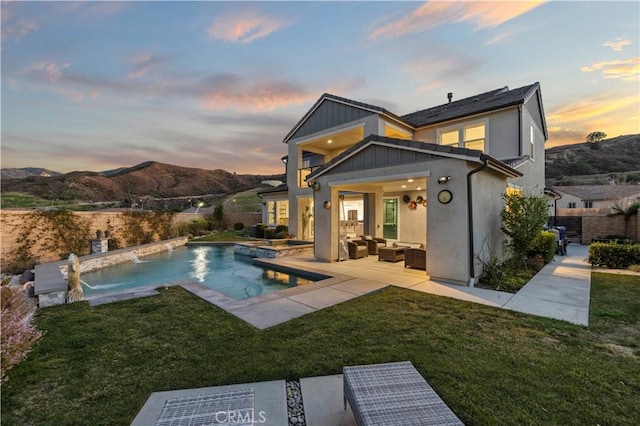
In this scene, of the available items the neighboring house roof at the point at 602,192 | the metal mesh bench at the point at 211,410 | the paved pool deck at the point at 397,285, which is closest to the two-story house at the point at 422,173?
the paved pool deck at the point at 397,285

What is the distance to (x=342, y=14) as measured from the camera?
39.9ft

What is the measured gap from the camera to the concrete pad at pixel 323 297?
6.30 meters

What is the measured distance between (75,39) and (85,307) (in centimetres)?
1181

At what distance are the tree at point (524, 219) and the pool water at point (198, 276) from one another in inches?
277

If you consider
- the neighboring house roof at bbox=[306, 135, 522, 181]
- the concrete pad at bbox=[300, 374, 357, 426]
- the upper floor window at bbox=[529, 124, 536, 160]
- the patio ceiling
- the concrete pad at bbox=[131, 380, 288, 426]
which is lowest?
the concrete pad at bbox=[300, 374, 357, 426]

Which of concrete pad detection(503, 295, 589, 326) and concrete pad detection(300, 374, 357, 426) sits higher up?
concrete pad detection(300, 374, 357, 426)

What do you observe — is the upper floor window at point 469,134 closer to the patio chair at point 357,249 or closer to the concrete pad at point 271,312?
the patio chair at point 357,249

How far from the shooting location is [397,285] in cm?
788

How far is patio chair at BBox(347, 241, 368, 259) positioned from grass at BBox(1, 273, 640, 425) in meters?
6.07

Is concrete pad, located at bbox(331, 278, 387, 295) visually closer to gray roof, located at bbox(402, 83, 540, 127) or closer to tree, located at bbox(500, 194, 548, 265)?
tree, located at bbox(500, 194, 548, 265)

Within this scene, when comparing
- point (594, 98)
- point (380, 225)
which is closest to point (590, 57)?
point (594, 98)

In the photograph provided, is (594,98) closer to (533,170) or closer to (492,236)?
(533,170)

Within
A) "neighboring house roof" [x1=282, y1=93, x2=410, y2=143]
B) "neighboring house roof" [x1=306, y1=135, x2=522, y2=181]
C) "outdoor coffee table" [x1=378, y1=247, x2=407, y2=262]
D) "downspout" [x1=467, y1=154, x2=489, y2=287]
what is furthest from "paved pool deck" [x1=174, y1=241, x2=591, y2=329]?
"neighboring house roof" [x1=282, y1=93, x2=410, y2=143]

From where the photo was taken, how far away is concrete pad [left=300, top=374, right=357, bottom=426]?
2.68 m
